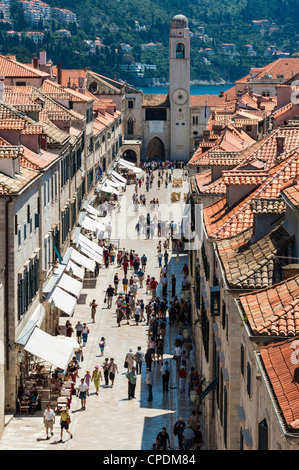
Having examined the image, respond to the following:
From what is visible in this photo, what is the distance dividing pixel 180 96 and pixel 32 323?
102970 mm

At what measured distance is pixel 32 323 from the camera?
36.6 metres

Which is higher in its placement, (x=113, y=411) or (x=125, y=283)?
(x=125, y=283)

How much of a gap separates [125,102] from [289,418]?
121 m

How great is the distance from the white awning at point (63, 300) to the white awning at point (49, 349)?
14.7 ft

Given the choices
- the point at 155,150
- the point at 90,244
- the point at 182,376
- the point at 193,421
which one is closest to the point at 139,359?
the point at 182,376

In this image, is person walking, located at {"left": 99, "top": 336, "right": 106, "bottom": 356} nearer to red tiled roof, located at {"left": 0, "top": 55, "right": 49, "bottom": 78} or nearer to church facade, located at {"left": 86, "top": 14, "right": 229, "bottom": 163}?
red tiled roof, located at {"left": 0, "top": 55, "right": 49, "bottom": 78}

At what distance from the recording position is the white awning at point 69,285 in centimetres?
4476

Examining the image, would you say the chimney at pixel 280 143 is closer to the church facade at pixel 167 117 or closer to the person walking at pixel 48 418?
the person walking at pixel 48 418

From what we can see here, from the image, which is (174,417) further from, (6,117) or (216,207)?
(6,117)

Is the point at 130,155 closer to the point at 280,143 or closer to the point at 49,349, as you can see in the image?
the point at 280,143

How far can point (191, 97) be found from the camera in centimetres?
14100

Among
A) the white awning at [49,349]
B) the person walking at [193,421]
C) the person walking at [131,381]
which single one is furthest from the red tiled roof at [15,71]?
the person walking at [193,421]

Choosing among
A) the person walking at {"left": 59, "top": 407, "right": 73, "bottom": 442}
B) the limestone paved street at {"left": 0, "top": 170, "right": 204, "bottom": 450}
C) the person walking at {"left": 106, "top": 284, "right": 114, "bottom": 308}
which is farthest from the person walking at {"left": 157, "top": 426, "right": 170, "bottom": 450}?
the person walking at {"left": 106, "top": 284, "right": 114, "bottom": 308}

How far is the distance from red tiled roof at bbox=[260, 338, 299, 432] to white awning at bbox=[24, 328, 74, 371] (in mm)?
17142
